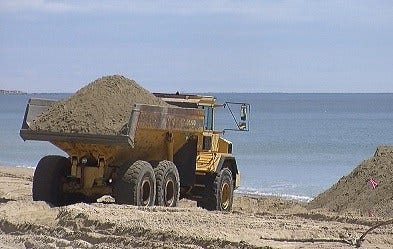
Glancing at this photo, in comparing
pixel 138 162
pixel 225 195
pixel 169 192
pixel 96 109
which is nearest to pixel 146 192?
pixel 138 162

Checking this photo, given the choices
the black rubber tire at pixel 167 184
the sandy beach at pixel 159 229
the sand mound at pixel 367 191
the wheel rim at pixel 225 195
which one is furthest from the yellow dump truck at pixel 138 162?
the sand mound at pixel 367 191

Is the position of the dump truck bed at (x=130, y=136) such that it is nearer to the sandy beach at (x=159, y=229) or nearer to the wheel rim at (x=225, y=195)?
the sandy beach at (x=159, y=229)

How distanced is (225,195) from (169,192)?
7.23 feet

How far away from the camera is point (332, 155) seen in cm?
4794

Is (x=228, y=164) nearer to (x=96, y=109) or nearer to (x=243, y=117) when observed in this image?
(x=243, y=117)

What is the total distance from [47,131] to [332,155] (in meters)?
34.8

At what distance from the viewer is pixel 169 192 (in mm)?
15773

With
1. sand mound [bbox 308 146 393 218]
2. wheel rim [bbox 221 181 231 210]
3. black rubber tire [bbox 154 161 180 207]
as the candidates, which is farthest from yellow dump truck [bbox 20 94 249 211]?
sand mound [bbox 308 146 393 218]

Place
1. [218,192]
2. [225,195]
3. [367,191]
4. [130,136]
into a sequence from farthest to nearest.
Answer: [367,191] < [225,195] < [218,192] < [130,136]

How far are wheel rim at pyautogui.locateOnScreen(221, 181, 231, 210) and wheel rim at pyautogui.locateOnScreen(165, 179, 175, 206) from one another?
1.71 metres

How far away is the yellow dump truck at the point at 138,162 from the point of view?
1448 cm

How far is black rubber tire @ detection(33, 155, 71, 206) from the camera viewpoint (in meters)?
15.1

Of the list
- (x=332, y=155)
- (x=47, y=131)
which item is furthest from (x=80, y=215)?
(x=332, y=155)

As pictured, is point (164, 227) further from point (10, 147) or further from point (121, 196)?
point (10, 147)
